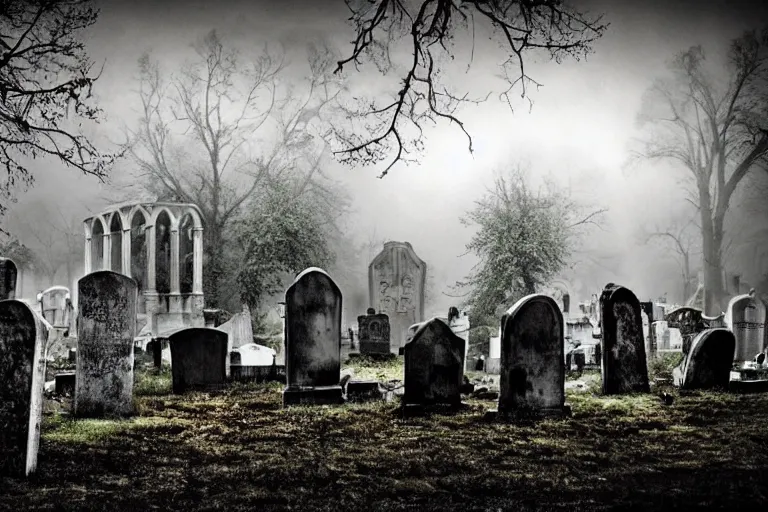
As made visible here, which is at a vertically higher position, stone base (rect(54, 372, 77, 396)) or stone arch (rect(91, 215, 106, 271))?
stone arch (rect(91, 215, 106, 271))

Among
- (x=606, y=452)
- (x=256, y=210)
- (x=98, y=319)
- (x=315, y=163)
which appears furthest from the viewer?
(x=315, y=163)

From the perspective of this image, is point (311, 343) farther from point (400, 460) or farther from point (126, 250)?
point (126, 250)

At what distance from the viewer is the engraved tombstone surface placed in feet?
43.0

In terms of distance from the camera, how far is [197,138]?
66.6ft

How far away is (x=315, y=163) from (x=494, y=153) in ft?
20.0

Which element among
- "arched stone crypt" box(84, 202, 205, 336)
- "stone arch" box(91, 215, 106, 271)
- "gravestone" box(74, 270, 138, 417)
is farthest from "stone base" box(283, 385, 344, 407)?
"stone arch" box(91, 215, 106, 271)

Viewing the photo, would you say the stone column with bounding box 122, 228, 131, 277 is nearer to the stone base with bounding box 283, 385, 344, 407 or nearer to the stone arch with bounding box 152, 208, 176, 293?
the stone arch with bounding box 152, 208, 176, 293

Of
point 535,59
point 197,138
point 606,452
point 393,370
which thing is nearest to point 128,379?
point 606,452

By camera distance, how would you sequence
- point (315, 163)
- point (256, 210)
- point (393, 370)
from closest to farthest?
point (393, 370) → point (256, 210) → point (315, 163)

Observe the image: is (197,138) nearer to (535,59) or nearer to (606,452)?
(535,59)

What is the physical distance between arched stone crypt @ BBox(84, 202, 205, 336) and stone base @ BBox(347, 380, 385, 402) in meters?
8.99

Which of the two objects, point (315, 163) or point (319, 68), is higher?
point (319, 68)

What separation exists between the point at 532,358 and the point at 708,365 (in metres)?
3.02

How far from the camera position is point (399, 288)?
1667 cm
